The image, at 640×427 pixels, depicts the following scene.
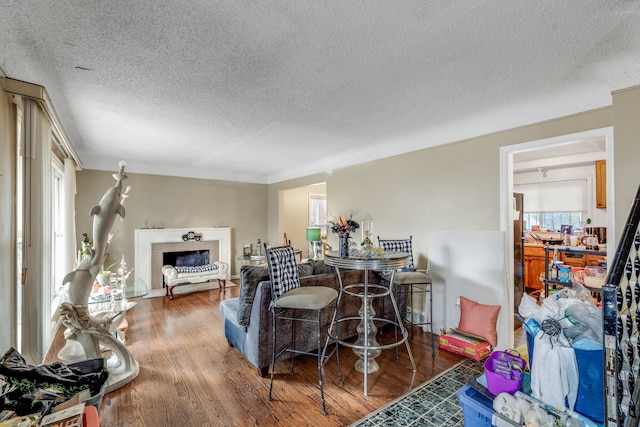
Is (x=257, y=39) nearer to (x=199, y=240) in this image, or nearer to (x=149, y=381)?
(x=149, y=381)

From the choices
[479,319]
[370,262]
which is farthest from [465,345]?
[370,262]

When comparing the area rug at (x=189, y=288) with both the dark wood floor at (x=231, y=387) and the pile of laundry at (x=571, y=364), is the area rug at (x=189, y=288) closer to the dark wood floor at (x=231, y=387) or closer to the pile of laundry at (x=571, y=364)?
the dark wood floor at (x=231, y=387)

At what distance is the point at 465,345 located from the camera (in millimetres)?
2910

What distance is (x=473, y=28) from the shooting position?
1.65 meters

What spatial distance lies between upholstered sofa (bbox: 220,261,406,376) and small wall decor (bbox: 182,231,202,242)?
309cm

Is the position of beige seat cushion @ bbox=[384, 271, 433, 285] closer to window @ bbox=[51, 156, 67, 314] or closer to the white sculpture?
the white sculpture

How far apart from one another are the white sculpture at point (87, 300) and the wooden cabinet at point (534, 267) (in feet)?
19.4

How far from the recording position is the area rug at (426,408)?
197 cm

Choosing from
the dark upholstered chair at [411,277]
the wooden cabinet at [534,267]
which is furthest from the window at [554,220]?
the dark upholstered chair at [411,277]

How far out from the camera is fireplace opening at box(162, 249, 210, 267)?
5.78 m

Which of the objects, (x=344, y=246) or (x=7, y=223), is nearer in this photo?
(x=7, y=223)

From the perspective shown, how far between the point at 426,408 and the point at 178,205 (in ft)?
17.8

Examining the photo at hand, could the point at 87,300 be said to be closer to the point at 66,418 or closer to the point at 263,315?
the point at 263,315

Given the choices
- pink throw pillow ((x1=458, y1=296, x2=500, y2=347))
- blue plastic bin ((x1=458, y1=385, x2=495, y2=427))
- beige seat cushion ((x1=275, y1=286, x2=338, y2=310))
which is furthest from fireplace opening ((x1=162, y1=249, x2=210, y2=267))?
blue plastic bin ((x1=458, y1=385, x2=495, y2=427))
